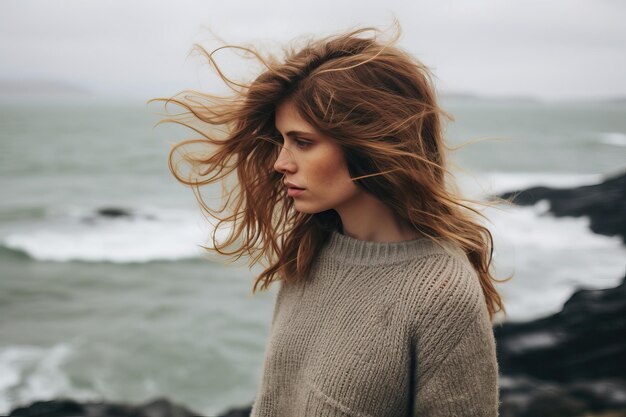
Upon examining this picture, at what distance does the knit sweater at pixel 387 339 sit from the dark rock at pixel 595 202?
1631 centimetres

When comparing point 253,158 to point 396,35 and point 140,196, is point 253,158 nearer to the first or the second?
point 396,35

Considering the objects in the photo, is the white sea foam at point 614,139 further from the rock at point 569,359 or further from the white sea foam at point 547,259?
the rock at point 569,359

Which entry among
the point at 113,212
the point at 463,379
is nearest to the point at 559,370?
the point at 463,379

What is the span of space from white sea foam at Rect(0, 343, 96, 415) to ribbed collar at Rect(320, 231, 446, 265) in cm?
769

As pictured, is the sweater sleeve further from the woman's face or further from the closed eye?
the closed eye

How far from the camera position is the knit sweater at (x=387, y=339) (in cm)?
165

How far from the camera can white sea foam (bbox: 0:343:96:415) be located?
8.98 meters

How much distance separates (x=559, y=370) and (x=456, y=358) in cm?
618

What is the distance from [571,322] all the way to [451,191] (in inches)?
254

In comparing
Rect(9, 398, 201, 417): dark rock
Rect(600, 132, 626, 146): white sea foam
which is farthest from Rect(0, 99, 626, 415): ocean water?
Rect(600, 132, 626, 146): white sea foam

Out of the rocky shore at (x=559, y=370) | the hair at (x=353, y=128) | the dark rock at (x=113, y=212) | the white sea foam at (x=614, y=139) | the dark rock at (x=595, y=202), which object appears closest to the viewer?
the hair at (x=353, y=128)

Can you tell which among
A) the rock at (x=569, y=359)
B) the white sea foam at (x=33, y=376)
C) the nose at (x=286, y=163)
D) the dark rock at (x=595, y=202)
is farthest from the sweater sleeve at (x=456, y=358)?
the dark rock at (x=595, y=202)

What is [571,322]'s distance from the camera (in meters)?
7.77

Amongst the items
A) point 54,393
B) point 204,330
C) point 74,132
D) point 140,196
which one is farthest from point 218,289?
point 74,132
